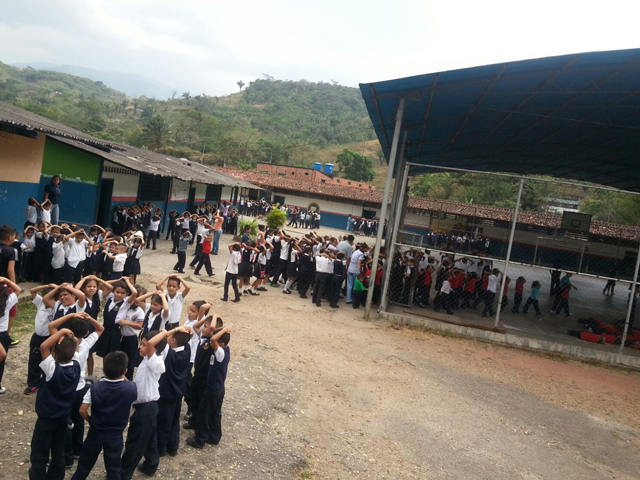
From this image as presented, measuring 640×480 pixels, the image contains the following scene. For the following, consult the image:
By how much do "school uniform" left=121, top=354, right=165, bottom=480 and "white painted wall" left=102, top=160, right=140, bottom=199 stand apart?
42.3ft

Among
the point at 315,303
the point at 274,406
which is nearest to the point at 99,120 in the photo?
the point at 315,303

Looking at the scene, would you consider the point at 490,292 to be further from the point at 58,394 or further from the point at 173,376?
the point at 58,394

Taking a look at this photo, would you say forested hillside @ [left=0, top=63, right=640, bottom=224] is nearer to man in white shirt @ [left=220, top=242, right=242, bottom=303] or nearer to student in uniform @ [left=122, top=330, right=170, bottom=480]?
man in white shirt @ [left=220, top=242, right=242, bottom=303]

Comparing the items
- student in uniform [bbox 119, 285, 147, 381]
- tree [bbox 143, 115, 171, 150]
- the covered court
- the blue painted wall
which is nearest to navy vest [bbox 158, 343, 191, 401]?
student in uniform [bbox 119, 285, 147, 381]

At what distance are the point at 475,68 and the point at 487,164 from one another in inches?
538

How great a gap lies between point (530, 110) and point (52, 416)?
40.2ft

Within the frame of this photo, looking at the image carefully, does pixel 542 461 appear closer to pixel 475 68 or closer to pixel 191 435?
pixel 191 435

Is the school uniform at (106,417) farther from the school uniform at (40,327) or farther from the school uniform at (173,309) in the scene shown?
the school uniform at (173,309)

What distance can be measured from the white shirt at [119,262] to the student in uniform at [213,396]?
4.50 meters

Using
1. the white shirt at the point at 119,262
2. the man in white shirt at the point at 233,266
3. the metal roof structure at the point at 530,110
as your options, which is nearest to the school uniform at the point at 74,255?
the white shirt at the point at 119,262

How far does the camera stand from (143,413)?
13.0 ft

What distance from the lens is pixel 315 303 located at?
39.0 feet

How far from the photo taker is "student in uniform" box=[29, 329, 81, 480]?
3645 millimetres

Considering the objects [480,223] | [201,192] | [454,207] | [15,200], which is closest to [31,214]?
[15,200]
